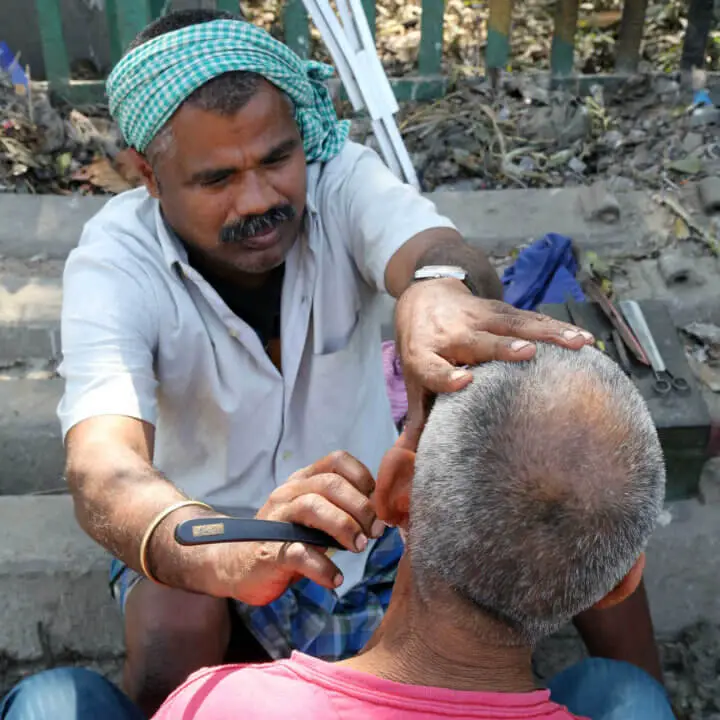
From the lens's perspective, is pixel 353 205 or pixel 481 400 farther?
pixel 353 205

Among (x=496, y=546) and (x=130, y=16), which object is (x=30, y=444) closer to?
(x=130, y=16)

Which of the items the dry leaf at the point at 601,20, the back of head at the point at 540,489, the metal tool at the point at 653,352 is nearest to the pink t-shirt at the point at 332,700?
the back of head at the point at 540,489

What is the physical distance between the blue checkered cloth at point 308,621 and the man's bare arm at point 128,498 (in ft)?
1.22

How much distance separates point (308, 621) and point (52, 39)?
3282 millimetres

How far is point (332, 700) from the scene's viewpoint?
1303 mm

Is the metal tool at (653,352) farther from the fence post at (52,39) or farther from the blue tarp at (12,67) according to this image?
the blue tarp at (12,67)

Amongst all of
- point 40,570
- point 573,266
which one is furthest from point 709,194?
point 40,570

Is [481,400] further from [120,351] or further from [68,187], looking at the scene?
[68,187]

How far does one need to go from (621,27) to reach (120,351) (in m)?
3.59

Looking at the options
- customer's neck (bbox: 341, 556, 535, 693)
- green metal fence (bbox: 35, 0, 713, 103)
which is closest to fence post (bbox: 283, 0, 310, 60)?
green metal fence (bbox: 35, 0, 713, 103)

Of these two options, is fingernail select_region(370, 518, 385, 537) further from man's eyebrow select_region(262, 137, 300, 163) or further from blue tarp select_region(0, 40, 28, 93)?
blue tarp select_region(0, 40, 28, 93)

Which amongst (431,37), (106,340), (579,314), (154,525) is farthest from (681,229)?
(154,525)

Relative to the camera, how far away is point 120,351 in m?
2.05

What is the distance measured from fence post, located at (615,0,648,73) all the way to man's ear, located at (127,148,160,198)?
127 inches
